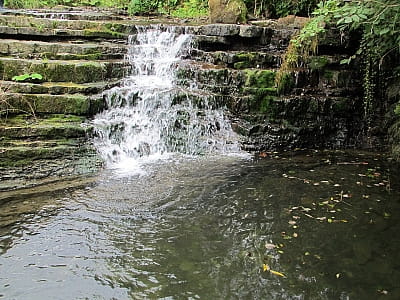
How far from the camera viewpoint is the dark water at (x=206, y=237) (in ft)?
11.0

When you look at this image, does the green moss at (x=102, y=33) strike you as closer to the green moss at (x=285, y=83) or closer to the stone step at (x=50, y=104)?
the stone step at (x=50, y=104)

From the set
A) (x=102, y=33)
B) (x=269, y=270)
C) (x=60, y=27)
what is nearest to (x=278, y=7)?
(x=102, y=33)

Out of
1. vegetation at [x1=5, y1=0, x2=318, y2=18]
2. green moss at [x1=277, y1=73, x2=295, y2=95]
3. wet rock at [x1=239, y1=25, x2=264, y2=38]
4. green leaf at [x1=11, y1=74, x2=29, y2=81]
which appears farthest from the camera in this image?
vegetation at [x1=5, y1=0, x2=318, y2=18]

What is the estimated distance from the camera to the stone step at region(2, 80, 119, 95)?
6781mm

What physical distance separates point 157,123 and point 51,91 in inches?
78.4

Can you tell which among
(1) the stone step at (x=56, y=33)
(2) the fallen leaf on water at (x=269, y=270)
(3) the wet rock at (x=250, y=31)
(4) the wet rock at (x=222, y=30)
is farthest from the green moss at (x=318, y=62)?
(2) the fallen leaf on water at (x=269, y=270)

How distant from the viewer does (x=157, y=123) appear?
7.54 metres

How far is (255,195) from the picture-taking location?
531cm

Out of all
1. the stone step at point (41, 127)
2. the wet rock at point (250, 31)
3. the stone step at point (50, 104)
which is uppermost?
the wet rock at point (250, 31)

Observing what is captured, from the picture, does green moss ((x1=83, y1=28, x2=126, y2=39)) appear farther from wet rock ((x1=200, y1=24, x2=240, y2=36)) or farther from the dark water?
the dark water

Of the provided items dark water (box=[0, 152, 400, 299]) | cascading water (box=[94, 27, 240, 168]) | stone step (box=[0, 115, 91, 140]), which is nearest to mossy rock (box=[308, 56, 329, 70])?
cascading water (box=[94, 27, 240, 168])

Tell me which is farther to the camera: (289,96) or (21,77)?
(289,96)

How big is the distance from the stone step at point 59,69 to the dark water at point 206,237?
2558 mm

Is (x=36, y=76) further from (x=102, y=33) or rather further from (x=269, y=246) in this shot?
(x=269, y=246)
